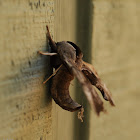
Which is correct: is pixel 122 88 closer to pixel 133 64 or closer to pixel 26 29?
pixel 133 64

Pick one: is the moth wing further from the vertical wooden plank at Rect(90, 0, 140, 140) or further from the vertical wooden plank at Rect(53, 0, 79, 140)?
the vertical wooden plank at Rect(90, 0, 140, 140)

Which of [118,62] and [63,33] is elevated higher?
[63,33]

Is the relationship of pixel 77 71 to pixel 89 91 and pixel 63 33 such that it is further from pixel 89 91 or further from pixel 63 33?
pixel 63 33

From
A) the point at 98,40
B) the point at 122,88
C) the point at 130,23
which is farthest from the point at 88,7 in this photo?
the point at 122,88

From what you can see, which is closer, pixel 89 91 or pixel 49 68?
pixel 89 91

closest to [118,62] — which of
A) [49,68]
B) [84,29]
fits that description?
[84,29]

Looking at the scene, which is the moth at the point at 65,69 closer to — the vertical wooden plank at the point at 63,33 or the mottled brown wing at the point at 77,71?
the mottled brown wing at the point at 77,71

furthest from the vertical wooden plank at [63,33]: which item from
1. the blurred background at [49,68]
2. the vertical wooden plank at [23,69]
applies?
the vertical wooden plank at [23,69]
